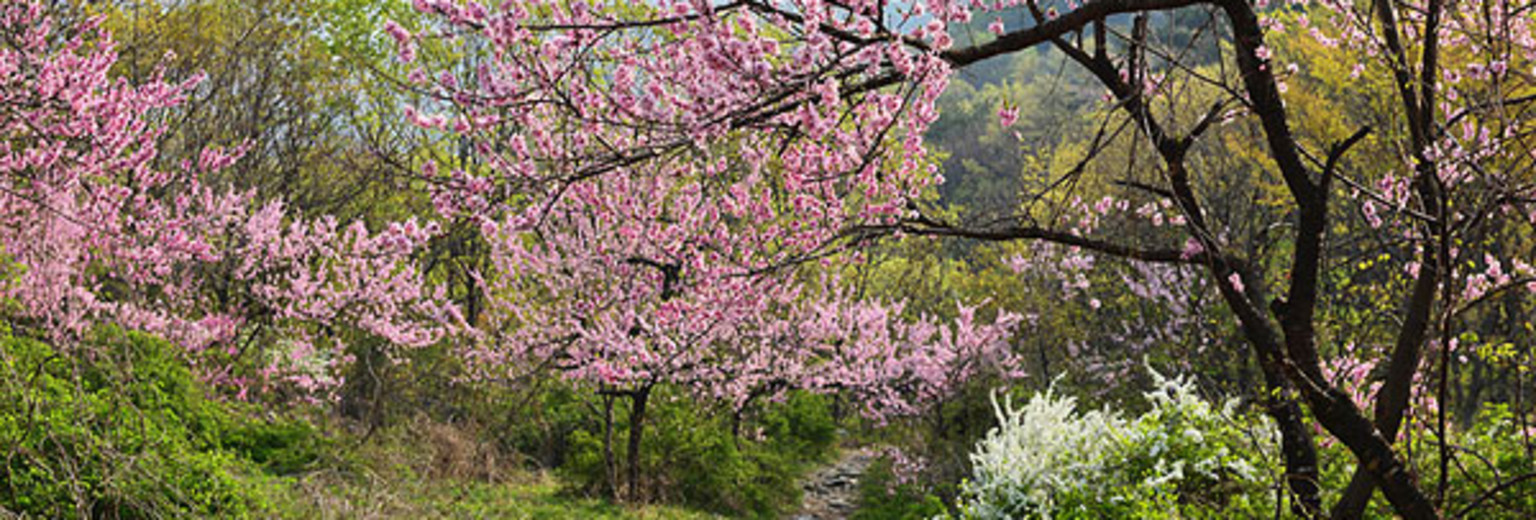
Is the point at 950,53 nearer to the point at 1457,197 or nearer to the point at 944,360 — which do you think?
the point at 1457,197

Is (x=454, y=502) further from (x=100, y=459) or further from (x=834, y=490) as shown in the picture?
(x=834, y=490)

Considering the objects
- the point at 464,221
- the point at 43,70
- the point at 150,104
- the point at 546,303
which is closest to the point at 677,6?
the point at 464,221

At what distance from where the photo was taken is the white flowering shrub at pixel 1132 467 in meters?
4.82

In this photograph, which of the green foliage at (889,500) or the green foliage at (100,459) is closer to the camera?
the green foliage at (100,459)

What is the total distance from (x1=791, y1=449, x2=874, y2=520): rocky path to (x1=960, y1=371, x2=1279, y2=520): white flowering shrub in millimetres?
6799

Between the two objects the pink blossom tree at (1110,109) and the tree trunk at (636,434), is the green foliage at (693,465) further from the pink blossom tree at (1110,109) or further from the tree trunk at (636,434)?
the pink blossom tree at (1110,109)

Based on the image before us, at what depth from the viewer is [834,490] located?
14.5 meters

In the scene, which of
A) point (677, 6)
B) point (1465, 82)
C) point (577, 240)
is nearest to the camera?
point (677, 6)

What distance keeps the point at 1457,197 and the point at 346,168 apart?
1563 centimetres

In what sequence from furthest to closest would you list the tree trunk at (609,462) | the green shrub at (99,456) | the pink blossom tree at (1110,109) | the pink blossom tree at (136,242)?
1. the tree trunk at (609,462)
2. the pink blossom tree at (136,242)
3. the green shrub at (99,456)
4. the pink blossom tree at (1110,109)

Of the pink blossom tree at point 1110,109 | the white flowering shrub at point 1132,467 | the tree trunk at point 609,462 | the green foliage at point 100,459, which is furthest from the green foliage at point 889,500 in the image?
the green foliage at point 100,459

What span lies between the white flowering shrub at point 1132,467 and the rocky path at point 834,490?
6.80 m

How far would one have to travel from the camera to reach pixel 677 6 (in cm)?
341

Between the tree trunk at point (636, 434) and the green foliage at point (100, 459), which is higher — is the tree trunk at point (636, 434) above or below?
above
